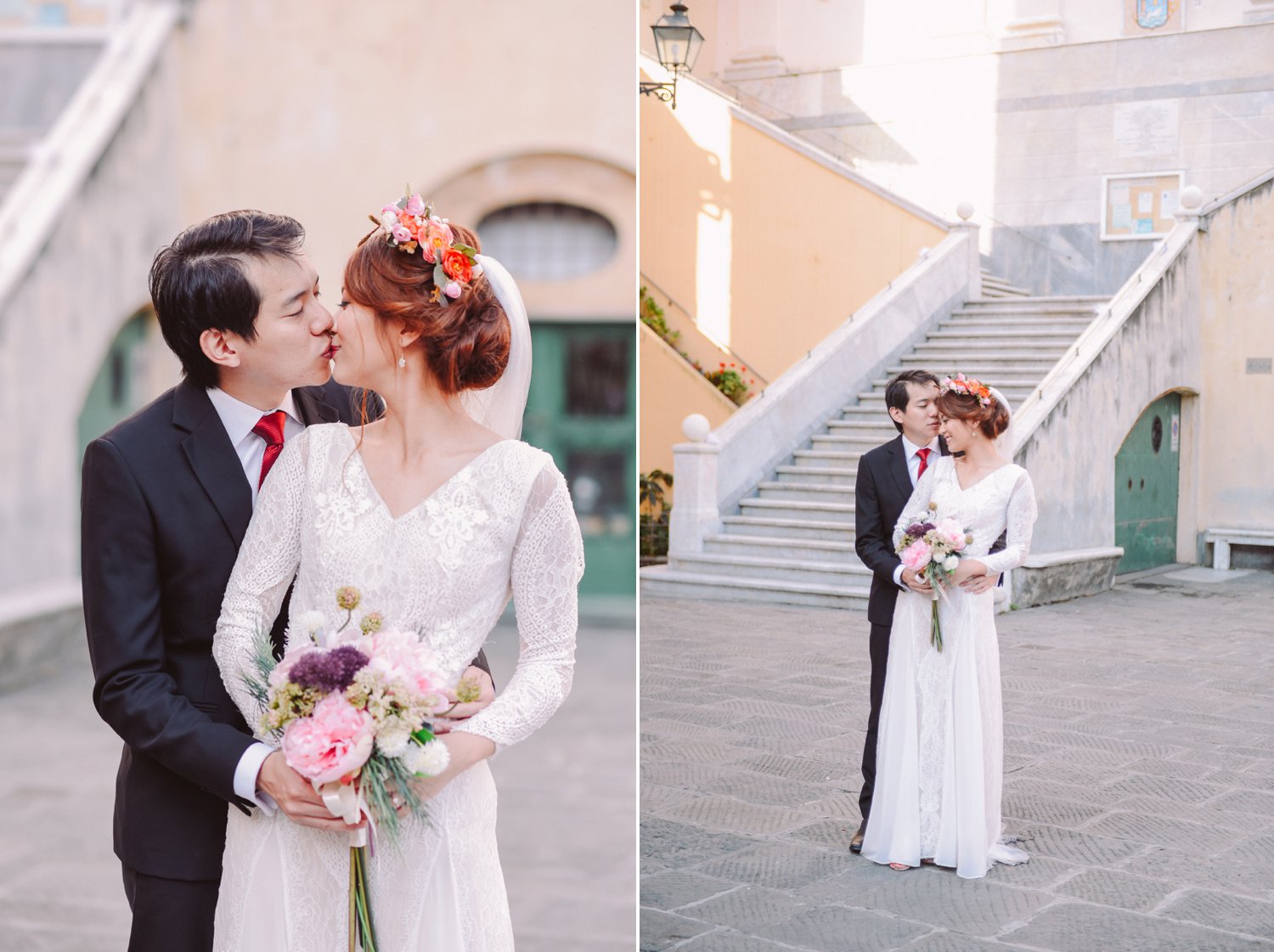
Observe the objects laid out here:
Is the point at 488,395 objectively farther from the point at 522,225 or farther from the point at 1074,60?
the point at 522,225

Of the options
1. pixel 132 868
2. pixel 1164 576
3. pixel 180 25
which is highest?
pixel 180 25

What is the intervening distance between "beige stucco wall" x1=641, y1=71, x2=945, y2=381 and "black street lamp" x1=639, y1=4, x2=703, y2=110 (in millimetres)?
137

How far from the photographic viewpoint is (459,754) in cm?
184

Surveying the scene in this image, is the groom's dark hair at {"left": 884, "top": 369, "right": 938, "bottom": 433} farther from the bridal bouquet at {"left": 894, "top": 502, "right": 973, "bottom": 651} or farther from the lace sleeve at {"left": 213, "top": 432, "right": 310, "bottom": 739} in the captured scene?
the lace sleeve at {"left": 213, "top": 432, "right": 310, "bottom": 739}

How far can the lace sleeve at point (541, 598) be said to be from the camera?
6.27 ft

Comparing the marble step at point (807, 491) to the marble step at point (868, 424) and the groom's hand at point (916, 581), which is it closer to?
the marble step at point (868, 424)

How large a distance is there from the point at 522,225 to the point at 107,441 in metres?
6.51

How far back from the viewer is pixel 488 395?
209cm

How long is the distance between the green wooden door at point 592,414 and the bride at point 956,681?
14.3 feet

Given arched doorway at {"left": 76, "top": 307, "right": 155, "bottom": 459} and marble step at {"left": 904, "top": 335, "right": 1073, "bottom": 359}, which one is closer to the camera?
marble step at {"left": 904, "top": 335, "right": 1073, "bottom": 359}

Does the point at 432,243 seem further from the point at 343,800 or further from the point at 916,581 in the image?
the point at 916,581

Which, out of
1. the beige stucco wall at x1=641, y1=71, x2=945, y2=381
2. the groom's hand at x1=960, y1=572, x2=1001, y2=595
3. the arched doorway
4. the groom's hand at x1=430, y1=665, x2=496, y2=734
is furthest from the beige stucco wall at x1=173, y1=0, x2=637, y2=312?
the groom's hand at x1=430, y1=665, x2=496, y2=734

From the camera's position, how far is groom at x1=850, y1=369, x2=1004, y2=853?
4160mm

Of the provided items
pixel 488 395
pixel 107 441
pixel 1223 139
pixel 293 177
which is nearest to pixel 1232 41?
pixel 1223 139
